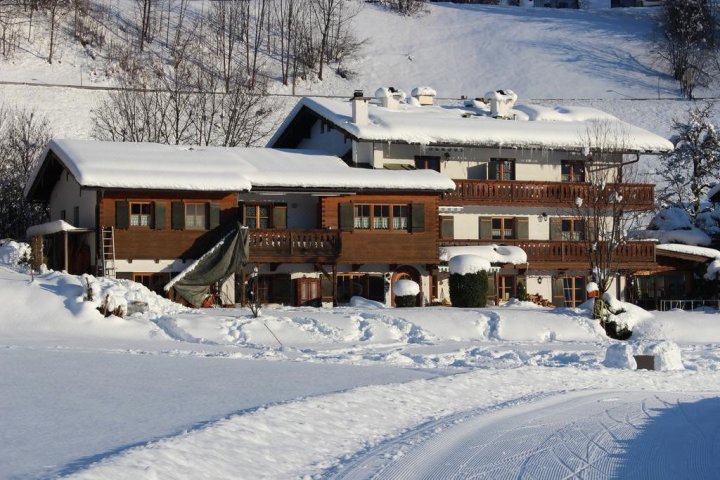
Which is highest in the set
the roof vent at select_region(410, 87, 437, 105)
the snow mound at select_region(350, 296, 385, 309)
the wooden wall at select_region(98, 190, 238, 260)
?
the roof vent at select_region(410, 87, 437, 105)

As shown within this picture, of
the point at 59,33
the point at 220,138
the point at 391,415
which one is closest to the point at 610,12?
the point at 59,33

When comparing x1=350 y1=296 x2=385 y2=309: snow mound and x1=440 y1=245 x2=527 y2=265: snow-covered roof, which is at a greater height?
x1=440 y1=245 x2=527 y2=265: snow-covered roof

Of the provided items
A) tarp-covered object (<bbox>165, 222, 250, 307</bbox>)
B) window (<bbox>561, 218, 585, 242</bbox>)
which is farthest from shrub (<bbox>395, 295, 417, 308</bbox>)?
window (<bbox>561, 218, 585, 242</bbox>)

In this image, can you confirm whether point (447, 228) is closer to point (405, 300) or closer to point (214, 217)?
point (405, 300)

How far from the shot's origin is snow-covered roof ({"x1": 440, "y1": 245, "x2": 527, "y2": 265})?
40250mm

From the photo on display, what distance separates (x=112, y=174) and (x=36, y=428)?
22.8 m

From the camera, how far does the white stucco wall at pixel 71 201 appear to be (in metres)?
36.9

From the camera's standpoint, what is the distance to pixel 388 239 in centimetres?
3891

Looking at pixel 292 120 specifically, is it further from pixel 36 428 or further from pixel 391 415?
pixel 36 428

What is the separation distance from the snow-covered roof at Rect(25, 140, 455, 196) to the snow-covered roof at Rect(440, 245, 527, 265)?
2.65 meters

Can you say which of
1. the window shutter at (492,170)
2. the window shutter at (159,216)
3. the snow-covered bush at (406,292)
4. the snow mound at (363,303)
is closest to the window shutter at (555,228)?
the window shutter at (492,170)

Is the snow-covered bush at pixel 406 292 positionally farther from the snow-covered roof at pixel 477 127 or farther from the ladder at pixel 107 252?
the ladder at pixel 107 252

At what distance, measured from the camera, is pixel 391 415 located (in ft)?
53.6

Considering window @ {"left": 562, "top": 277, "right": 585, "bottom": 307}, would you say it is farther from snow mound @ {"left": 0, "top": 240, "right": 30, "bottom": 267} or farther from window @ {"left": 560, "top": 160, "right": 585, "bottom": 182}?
snow mound @ {"left": 0, "top": 240, "right": 30, "bottom": 267}
